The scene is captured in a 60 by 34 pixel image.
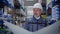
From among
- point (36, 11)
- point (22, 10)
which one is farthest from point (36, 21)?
point (22, 10)

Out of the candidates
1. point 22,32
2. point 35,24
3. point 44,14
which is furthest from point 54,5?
point 22,32

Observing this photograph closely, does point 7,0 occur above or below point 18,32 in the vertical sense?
above

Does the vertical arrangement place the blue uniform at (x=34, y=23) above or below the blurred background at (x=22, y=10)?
below

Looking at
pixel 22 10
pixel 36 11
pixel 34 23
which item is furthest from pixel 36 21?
pixel 22 10

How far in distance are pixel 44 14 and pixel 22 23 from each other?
14.8 inches

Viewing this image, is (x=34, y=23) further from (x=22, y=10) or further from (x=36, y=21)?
(x=22, y=10)

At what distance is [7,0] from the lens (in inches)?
134

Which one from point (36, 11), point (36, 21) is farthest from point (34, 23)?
point (36, 11)

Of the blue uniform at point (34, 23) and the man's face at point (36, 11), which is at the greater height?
the man's face at point (36, 11)

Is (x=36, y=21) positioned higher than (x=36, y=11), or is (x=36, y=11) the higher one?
(x=36, y=11)

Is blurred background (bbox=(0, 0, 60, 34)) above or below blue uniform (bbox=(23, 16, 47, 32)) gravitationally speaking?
above

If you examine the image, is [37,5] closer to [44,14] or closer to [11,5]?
[44,14]

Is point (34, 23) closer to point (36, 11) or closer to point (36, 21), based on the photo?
point (36, 21)

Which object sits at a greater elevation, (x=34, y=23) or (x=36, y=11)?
(x=36, y=11)
